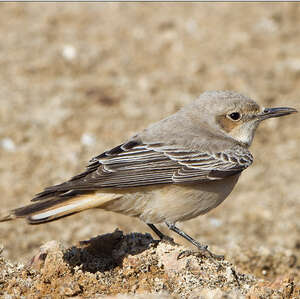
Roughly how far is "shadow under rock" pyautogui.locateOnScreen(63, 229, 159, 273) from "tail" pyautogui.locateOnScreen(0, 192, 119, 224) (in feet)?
1.46

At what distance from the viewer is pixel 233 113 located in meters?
6.60

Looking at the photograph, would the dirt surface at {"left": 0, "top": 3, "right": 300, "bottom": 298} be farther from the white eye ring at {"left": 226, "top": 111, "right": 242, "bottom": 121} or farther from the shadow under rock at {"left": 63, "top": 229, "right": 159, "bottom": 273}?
the white eye ring at {"left": 226, "top": 111, "right": 242, "bottom": 121}

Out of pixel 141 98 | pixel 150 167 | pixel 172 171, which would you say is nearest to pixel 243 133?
pixel 172 171

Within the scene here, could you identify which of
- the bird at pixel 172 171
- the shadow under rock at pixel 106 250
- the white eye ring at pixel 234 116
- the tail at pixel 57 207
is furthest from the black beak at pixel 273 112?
the tail at pixel 57 207

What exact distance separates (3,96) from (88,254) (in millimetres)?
5533

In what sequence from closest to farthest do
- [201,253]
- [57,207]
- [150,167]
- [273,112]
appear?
[57,207]
[201,253]
[150,167]
[273,112]

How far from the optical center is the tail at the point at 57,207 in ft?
17.2

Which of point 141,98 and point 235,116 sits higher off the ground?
point 141,98

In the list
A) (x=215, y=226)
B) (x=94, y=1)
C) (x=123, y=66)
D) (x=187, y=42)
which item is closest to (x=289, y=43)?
(x=187, y=42)

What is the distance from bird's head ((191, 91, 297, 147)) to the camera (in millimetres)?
6586

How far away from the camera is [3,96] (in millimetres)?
10555

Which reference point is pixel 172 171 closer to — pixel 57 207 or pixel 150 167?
pixel 150 167

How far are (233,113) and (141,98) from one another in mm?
4360

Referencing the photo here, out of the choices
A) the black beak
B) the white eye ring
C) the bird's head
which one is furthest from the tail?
the black beak
